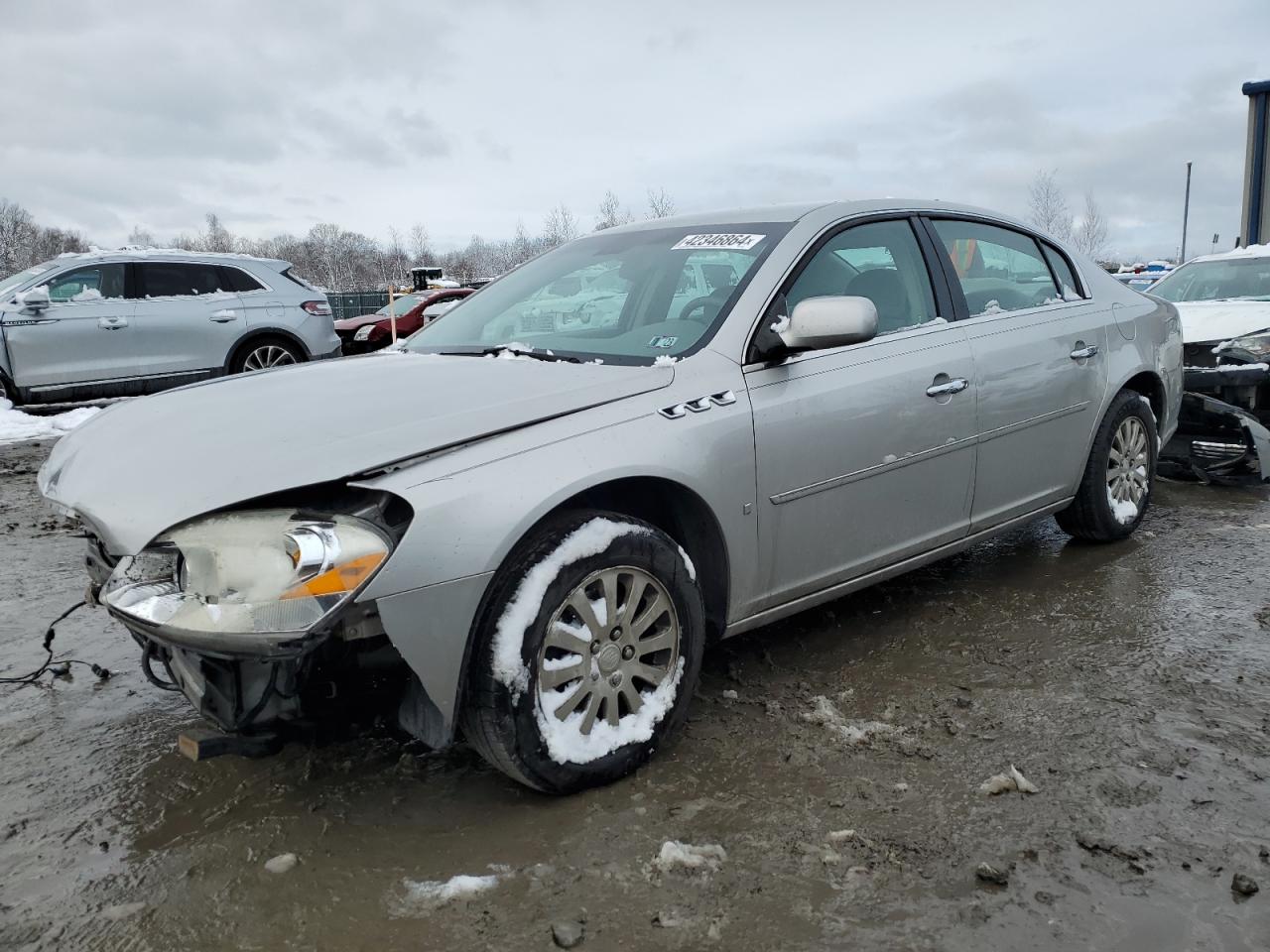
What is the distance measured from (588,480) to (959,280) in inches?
81.0

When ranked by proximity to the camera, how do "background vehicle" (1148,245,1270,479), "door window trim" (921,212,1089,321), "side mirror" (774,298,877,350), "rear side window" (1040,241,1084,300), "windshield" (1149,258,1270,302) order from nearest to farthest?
"side mirror" (774,298,877,350)
"door window trim" (921,212,1089,321)
"rear side window" (1040,241,1084,300)
"background vehicle" (1148,245,1270,479)
"windshield" (1149,258,1270,302)

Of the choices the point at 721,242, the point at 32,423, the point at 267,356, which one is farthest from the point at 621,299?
the point at 32,423

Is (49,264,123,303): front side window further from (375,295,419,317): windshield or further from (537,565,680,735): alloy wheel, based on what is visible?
(537,565,680,735): alloy wheel

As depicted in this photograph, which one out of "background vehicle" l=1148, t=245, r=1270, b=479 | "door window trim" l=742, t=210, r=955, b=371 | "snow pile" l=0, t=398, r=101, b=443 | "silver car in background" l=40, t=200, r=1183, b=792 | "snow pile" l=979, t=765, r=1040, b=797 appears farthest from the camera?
"snow pile" l=0, t=398, r=101, b=443

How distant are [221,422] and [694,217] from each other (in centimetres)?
197

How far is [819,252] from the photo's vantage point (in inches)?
133

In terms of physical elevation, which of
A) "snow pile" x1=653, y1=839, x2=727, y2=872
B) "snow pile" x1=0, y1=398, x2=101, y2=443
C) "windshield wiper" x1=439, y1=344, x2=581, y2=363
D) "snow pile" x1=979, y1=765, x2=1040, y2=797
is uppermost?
"windshield wiper" x1=439, y1=344, x2=581, y2=363

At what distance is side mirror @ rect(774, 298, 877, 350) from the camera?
9.65 ft

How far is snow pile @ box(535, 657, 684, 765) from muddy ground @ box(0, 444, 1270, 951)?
0.13 m

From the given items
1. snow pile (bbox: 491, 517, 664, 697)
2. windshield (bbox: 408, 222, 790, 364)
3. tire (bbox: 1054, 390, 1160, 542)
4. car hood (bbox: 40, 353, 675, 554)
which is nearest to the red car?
windshield (bbox: 408, 222, 790, 364)

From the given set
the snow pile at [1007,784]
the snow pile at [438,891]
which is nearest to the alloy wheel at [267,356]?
the snow pile at [438,891]

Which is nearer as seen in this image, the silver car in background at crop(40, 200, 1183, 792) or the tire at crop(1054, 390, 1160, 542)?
the silver car in background at crop(40, 200, 1183, 792)

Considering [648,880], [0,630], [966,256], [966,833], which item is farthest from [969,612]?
[0,630]

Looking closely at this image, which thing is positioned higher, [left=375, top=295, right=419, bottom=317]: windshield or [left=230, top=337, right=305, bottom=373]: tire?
[left=375, top=295, right=419, bottom=317]: windshield
